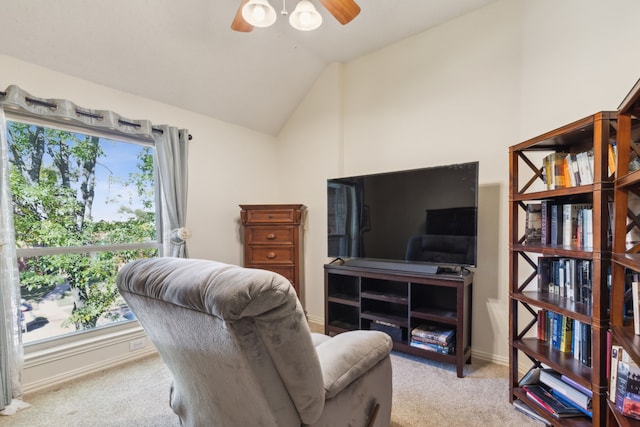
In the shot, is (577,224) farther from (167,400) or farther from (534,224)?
(167,400)

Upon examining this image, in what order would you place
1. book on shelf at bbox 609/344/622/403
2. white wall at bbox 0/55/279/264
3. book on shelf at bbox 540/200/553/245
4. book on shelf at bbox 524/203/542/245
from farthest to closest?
white wall at bbox 0/55/279/264 < book on shelf at bbox 524/203/542/245 < book on shelf at bbox 540/200/553/245 < book on shelf at bbox 609/344/622/403

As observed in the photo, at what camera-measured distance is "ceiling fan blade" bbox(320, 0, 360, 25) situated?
5.46 ft

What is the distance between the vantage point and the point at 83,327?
249 cm

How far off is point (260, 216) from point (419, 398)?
2.14 metres

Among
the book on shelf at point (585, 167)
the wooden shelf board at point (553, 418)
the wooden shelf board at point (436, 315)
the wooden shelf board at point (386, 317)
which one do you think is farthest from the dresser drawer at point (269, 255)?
the book on shelf at point (585, 167)

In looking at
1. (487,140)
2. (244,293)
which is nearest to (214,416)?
(244,293)

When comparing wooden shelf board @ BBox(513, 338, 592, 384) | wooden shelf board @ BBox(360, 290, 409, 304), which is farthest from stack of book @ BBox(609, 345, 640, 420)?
wooden shelf board @ BBox(360, 290, 409, 304)

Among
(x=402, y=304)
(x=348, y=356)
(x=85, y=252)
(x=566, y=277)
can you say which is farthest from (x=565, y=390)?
(x=85, y=252)

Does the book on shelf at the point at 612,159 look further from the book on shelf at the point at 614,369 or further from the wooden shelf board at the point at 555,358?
the wooden shelf board at the point at 555,358

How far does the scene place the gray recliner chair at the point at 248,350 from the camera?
86 cm

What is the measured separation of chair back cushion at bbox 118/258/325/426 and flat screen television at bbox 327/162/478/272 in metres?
1.69

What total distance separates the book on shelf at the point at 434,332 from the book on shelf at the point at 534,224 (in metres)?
0.92

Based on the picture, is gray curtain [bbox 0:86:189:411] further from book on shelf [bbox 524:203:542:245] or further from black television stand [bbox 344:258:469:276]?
book on shelf [bbox 524:203:542:245]

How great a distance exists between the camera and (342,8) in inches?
67.2
